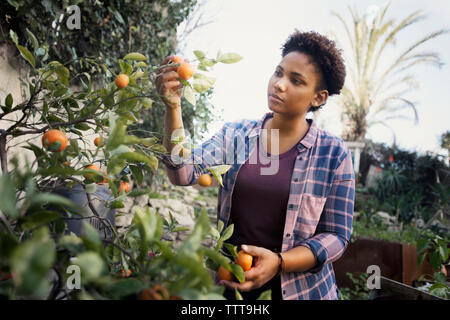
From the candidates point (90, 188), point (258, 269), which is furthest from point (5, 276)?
point (258, 269)

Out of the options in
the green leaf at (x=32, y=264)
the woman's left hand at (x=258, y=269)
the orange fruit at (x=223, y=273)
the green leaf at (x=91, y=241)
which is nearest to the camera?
the green leaf at (x=32, y=264)

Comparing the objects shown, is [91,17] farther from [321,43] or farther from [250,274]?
[250,274]

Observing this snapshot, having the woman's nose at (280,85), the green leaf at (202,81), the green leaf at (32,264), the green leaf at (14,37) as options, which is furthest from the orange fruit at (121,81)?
the woman's nose at (280,85)

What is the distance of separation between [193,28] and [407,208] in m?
5.12

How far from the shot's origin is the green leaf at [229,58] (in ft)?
2.20

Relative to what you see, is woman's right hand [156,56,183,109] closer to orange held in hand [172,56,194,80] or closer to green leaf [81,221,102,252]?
orange held in hand [172,56,194,80]

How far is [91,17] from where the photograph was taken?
239cm

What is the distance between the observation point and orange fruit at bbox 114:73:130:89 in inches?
26.7

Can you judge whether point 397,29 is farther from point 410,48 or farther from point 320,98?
point 320,98

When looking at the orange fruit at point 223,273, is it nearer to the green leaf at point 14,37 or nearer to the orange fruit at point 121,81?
the orange fruit at point 121,81

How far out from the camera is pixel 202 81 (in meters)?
0.68

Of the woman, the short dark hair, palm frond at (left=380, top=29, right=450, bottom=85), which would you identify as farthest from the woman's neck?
palm frond at (left=380, top=29, right=450, bottom=85)

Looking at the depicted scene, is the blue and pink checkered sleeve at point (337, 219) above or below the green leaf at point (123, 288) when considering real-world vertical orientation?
below

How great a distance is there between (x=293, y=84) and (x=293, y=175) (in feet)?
1.22
